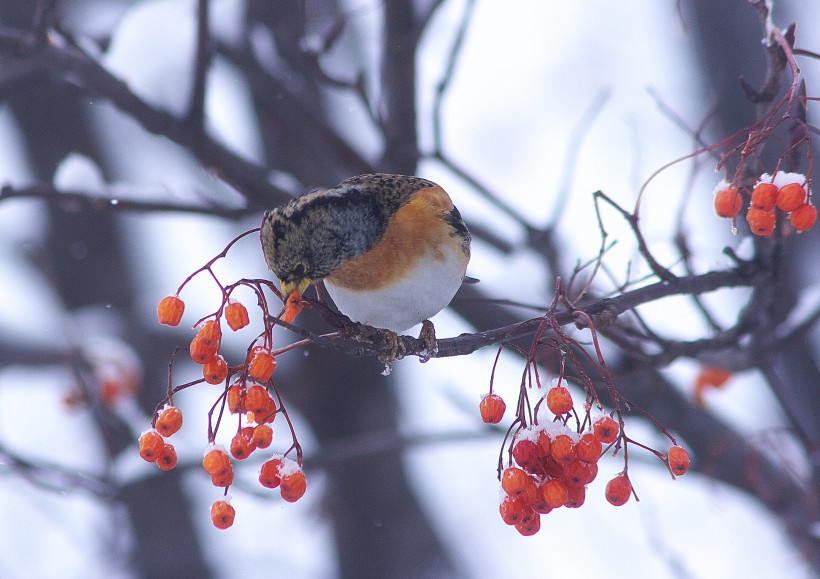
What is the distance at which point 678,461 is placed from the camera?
1.64 m

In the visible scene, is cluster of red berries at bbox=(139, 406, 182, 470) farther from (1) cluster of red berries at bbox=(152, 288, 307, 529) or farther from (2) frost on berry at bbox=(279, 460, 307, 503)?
(2) frost on berry at bbox=(279, 460, 307, 503)

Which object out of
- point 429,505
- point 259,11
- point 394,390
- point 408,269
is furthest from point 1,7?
point 429,505

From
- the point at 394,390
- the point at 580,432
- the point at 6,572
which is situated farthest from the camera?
the point at 6,572

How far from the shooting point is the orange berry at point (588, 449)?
63.8 inches

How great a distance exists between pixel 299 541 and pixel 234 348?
2.43m

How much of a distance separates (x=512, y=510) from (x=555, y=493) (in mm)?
101

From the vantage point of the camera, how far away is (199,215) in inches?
120

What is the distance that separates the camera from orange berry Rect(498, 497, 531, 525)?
66.3 inches

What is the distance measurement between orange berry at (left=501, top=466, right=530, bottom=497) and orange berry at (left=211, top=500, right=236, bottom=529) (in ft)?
2.05

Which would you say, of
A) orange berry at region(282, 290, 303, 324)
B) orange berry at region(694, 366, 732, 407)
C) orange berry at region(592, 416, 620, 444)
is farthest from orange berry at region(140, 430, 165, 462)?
orange berry at region(694, 366, 732, 407)

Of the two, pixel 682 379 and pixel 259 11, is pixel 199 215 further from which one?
pixel 682 379

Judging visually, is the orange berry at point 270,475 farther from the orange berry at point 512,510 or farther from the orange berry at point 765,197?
the orange berry at point 765,197

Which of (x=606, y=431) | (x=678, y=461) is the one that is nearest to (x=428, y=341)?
(x=606, y=431)

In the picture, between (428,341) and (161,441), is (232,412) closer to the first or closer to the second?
(161,441)
